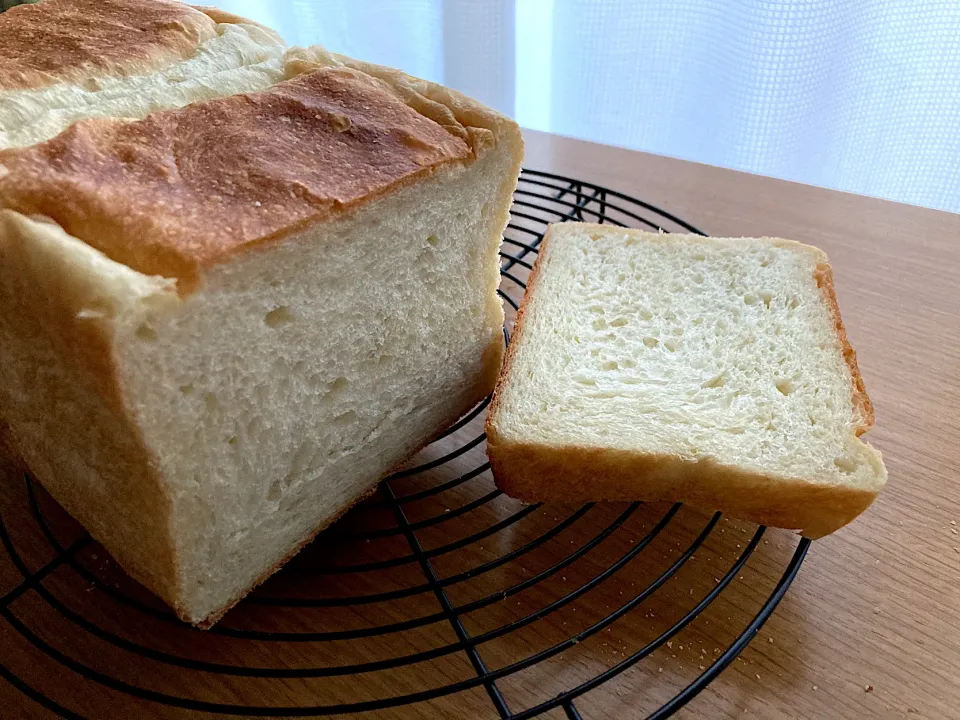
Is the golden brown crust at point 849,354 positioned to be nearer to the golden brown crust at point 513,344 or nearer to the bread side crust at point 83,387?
the golden brown crust at point 513,344

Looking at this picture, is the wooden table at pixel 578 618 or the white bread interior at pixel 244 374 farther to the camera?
the wooden table at pixel 578 618

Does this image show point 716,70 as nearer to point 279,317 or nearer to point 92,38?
point 92,38

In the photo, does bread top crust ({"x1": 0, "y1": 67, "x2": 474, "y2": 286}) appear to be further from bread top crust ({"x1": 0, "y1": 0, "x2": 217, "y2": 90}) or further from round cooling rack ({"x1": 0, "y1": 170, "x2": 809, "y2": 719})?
round cooling rack ({"x1": 0, "y1": 170, "x2": 809, "y2": 719})

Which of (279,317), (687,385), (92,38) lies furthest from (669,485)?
(92,38)

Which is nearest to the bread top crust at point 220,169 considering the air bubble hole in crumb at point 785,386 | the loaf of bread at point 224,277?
the loaf of bread at point 224,277

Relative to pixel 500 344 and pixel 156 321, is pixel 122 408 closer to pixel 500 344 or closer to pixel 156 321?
pixel 156 321

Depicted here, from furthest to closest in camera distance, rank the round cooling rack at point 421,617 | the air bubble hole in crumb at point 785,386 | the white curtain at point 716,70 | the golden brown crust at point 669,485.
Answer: the white curtain at point 716,70 < the air bubble hole in crumb at point 785,386 < the golden brown crust at point 669,485 < the round cooling rack at point 421,617

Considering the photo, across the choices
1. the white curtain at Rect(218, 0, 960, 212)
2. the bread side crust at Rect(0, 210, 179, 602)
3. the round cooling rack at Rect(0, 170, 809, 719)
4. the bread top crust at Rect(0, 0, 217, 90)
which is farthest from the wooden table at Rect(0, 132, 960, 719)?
the white curtain at Rect(218, 0, 960, 212)
